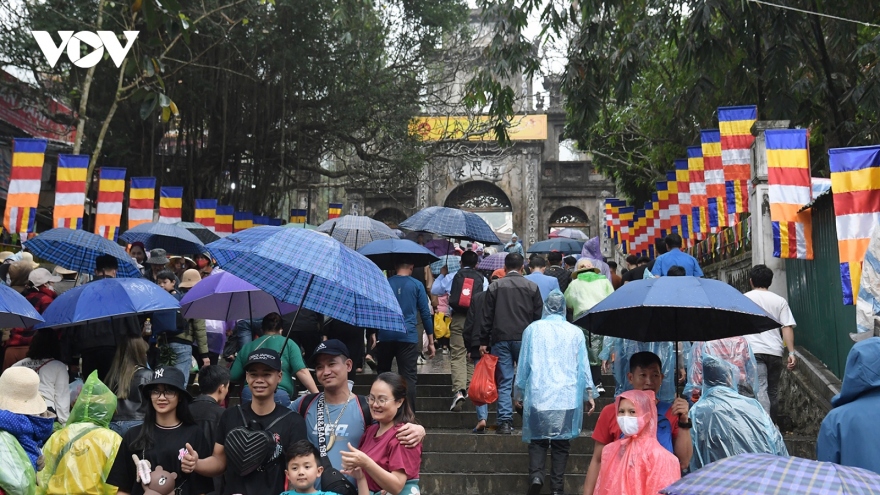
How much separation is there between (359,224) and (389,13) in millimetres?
11337

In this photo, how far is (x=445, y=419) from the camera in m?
9.91

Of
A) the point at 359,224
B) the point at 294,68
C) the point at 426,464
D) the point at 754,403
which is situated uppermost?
the point at 294,68

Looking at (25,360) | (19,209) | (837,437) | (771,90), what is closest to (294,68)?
(19,209)

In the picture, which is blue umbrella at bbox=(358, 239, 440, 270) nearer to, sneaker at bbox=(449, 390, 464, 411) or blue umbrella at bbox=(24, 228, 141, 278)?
sneaker at bbox=(449, 390, 464, 411)

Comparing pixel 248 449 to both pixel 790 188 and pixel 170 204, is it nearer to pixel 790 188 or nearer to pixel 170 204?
pixel 790 188

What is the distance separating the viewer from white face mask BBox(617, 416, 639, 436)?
5344mm

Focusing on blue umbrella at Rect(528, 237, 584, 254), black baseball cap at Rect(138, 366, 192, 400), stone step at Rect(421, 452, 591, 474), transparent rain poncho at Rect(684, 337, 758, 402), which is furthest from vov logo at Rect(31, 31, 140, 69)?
blue umbrella at Rect(528, 237, 584, 254)

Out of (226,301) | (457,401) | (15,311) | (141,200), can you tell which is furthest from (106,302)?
(141,200)

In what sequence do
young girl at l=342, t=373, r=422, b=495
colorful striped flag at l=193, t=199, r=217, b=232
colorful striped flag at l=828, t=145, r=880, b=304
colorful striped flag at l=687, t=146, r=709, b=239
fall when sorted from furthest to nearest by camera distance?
colorful striped flag at l=193, t=199, r=217, b=232, colorful striped flag at l=687, t=146, r=709, b=239, colorful striped flag at l=828, t=145, r=880, b=304, young girl at l=342, t=373, r=422, b=495

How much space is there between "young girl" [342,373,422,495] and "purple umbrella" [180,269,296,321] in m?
3.29

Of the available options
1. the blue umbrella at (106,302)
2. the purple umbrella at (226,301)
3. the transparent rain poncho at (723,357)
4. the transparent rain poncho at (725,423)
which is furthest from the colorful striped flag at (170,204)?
the transparent rain poncho at (725,423)

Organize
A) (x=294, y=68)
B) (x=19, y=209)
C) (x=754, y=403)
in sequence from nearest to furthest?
(x=754, y=403), (x=19, y=209), (x=294, y=68)

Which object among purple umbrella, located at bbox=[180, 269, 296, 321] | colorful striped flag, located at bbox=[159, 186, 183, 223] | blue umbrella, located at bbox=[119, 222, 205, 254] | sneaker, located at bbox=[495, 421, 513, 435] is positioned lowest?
sneaker, located at bbox=[495, 421, 513, 435]

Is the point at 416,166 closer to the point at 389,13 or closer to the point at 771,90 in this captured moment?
the point at 389,13
